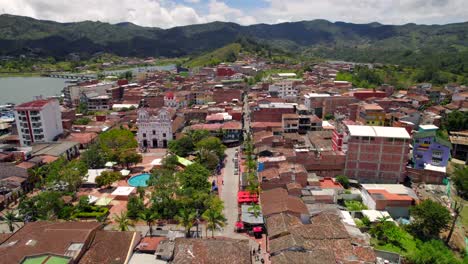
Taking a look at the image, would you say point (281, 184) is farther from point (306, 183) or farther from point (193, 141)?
point (193, 141)

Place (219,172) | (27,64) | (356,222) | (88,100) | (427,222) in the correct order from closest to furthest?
(427,222), (356,222), (219,172), (88,100), (27,64)

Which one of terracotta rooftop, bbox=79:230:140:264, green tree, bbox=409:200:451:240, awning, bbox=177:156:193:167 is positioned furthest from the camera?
awning, bbox=177:156:193:167

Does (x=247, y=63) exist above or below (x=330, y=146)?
above

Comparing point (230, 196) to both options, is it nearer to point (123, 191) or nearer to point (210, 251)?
point (123, 191)

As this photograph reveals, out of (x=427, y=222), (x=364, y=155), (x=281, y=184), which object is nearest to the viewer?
(x=427, y=222)

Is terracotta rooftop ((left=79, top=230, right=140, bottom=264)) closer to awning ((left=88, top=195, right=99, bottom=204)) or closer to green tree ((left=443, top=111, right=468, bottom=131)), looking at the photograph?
awning ((left=88, top=195, right=99, bottom=204))

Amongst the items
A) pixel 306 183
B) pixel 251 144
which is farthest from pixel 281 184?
pixel 251 144

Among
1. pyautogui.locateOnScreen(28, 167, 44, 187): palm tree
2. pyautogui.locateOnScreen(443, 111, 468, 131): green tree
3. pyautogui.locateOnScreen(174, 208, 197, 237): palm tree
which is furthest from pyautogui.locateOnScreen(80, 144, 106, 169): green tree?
pyautogui.locateOnScreen(443, 111, 468, 131): green tree
